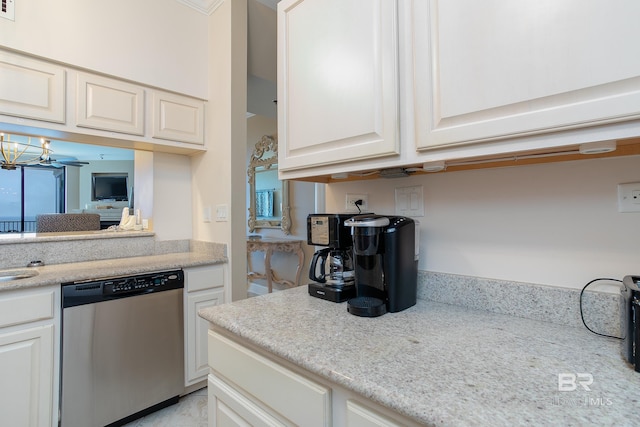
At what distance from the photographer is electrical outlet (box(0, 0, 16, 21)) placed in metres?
1.60

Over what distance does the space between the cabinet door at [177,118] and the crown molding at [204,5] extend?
720mm

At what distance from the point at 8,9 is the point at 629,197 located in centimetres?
283

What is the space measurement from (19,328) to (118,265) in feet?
1.75

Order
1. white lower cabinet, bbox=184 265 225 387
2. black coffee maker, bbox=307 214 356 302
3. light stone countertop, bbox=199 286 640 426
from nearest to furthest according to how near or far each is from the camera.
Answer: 1. light stone countertop, bbox=199 286 640 426
2. black coffee maker, bbox=307 214 356 302
3. white lower cabinet, bbox=184 265 225 387

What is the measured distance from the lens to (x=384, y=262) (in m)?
1.03

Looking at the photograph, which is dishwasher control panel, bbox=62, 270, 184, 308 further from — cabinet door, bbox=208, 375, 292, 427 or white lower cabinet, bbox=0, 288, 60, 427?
cabinet door, bbox=208, 375, 292, 427

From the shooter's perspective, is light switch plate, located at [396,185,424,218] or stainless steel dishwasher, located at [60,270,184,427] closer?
light switch plate, located at [396,185,424,218]

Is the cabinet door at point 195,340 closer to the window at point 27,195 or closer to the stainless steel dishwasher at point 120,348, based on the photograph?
the stainless steel dishwasher at point 120,348

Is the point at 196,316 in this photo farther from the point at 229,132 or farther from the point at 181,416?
the point at 229,132

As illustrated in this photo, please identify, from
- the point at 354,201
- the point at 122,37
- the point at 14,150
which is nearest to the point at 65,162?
the point at 14,150

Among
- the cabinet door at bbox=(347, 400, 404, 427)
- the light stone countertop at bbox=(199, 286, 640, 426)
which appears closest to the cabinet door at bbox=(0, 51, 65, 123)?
the light stone countertop at bbox=(199, 286, 640, 426)

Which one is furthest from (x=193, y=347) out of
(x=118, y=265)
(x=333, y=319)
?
(x=333, y=319)

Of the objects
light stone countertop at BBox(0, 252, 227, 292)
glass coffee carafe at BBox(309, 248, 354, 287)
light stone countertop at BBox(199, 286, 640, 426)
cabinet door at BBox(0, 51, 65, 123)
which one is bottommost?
light stone countertop at BBox(199, 286, 640, 426)

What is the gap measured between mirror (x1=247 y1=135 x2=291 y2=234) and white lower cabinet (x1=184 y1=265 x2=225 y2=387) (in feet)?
5.90
